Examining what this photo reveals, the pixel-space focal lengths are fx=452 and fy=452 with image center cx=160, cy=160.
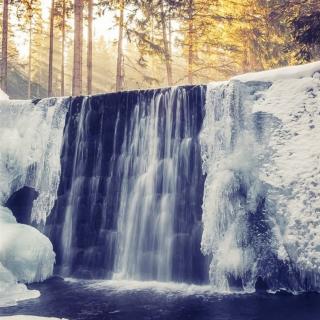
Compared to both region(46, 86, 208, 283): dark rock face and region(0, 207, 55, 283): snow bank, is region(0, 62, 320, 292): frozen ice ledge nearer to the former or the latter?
region(46, 86, 208, 283): dark rock face

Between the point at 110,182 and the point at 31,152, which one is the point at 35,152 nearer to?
the point at 31,152

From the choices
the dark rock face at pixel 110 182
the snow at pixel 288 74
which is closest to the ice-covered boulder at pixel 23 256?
the dark rock face at pixel 110 182

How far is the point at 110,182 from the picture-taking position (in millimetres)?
11117

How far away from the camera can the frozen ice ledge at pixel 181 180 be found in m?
8.88

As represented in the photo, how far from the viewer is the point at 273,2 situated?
66.5 ft

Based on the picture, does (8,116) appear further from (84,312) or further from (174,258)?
(84,312)

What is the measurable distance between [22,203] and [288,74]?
295 inches

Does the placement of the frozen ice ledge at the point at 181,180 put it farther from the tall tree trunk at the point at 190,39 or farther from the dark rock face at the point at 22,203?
the tall tree trunk at the point at 190,39

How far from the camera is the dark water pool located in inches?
275

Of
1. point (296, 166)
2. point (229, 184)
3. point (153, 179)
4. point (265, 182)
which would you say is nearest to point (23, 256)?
point (153, 179)

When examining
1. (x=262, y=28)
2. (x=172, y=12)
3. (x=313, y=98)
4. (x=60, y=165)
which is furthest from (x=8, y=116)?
(x=262, y=28)

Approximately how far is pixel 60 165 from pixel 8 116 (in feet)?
8.08

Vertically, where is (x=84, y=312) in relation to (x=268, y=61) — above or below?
below

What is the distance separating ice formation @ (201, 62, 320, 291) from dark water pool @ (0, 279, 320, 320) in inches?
25.5
